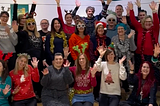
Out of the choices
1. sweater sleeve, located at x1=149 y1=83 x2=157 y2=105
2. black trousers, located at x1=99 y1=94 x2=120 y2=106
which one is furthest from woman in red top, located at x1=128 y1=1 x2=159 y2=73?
black trousers, located at x1=99 y1=94 x2=120 y2=106

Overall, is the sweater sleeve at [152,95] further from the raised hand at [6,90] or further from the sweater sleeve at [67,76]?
the raised hand at [6,90]

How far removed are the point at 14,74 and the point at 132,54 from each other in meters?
2.19

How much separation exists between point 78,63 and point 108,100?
2.49 ft

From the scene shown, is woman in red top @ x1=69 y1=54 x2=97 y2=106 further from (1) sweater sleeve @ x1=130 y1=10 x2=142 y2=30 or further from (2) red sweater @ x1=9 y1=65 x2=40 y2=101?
(1) sweater sleeve @ x1=130 y1=10 x2=142 y2=30

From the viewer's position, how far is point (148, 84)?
3.68m

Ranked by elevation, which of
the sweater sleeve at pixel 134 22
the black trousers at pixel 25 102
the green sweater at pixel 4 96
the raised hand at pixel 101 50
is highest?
the sweater sleeve at pixel 134 22

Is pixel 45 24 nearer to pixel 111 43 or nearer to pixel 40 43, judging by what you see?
pixel 40 43

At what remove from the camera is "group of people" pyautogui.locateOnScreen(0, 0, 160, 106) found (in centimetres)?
352

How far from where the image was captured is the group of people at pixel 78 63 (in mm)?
3521

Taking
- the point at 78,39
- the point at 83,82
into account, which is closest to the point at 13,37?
the point at 78,39

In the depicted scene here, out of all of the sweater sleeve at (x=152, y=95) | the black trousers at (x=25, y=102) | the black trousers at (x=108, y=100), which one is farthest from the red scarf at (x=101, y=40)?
the black trousers at (x=25, y=102)

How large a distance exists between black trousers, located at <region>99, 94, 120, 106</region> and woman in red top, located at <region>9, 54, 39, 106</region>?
1037 millimetres

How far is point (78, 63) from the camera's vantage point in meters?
3.68

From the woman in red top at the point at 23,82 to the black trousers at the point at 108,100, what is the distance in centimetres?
104
